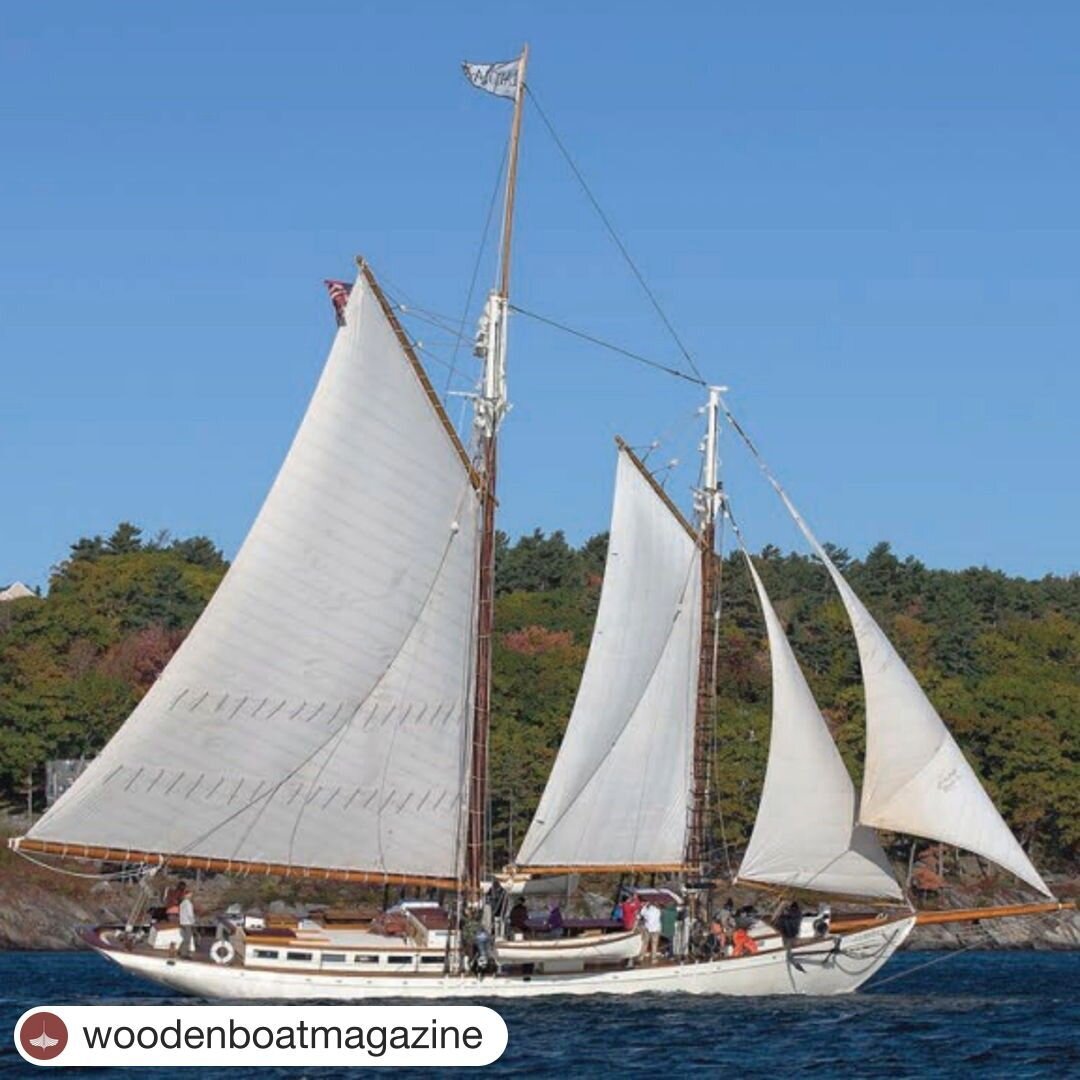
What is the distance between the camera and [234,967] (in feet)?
211

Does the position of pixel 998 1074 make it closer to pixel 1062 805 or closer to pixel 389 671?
pixel 389 671

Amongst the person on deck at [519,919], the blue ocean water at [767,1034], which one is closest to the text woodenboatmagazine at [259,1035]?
the blue ocean water at [767,1034]

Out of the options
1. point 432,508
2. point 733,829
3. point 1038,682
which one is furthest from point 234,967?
point 1038,682

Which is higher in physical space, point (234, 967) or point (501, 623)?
point (501, 623)

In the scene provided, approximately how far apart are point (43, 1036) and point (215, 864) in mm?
15606

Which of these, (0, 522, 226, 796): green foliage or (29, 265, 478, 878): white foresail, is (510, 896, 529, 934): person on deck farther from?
(0, 522, 226, 796): green foliage

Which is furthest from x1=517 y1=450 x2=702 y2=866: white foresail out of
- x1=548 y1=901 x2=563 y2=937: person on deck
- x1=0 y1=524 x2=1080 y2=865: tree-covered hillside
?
x1=0 y1=524 x2=1080 y2=865: tree-covered hillside

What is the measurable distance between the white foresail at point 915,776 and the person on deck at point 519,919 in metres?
9.19

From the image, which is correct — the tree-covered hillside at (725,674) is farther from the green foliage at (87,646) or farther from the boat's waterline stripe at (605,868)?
the boat's waterline stripe at (605,868)

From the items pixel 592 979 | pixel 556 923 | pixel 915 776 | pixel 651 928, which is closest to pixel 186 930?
pixel 556 923

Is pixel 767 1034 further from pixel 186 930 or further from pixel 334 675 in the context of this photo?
pixel 186 930

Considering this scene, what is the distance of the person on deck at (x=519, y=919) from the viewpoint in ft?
225

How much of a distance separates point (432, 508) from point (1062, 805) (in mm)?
73188

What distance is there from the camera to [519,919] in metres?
68.7
